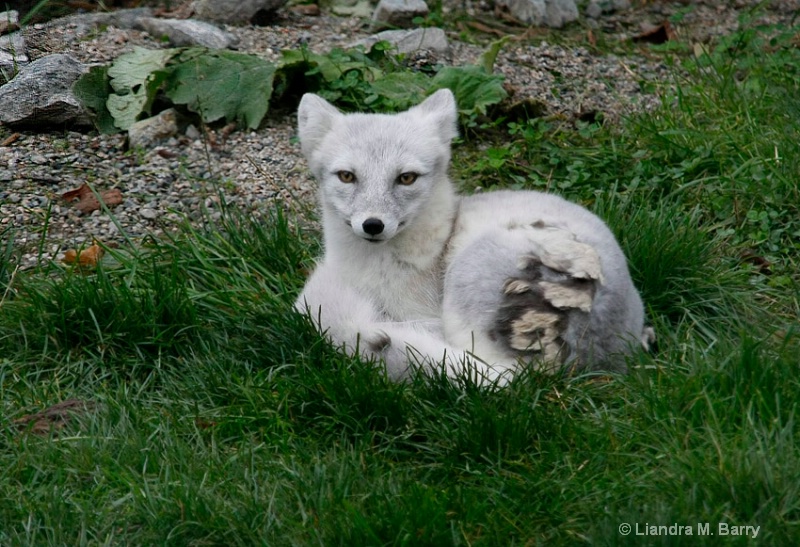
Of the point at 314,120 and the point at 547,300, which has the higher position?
the point at 314,120

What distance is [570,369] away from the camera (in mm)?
3680

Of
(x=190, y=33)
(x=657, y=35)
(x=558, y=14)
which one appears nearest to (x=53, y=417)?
(x=190, y=33)

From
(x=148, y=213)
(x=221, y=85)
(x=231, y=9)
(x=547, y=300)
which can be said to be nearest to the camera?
(x=547, y=300)

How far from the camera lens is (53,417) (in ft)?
12.0

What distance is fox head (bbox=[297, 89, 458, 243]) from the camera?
3.98m

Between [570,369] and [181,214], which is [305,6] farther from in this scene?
[570,369]

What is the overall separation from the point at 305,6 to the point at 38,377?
4157 millimetres

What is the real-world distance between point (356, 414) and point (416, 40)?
12.1 ft

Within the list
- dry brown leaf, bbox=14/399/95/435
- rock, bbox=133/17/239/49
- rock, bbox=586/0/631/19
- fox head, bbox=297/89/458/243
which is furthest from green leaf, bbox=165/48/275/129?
rock, bbox=586/0/631/19

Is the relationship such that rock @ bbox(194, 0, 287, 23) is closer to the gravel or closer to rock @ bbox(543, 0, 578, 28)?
the gravel

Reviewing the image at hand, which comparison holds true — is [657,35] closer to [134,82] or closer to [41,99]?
[134,82]

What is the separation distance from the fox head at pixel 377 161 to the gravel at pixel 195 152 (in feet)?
3.13

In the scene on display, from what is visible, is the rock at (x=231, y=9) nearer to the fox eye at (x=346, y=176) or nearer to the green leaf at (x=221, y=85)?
the green leaf at (x=221, y=85)

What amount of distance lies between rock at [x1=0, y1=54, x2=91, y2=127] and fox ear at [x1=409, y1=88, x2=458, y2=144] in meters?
2.35
